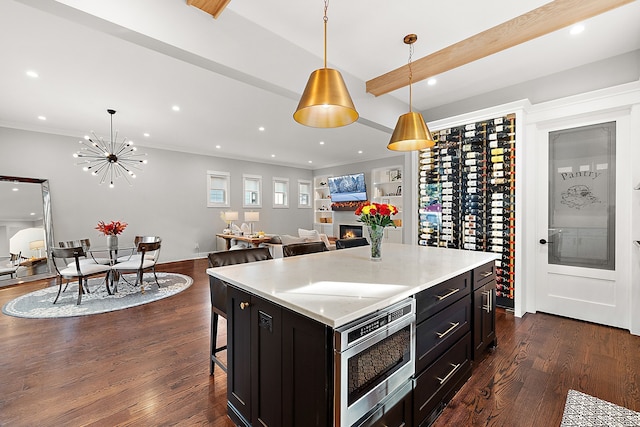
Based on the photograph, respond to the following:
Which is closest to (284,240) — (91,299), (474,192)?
(91,299)

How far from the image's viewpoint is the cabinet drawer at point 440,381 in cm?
157

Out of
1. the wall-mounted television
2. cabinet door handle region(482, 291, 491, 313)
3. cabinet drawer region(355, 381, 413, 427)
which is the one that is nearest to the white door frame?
Result: cabinet door handle region(482, 291, 491, 313)

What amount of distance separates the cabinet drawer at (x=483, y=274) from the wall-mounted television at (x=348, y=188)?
6.20 meters

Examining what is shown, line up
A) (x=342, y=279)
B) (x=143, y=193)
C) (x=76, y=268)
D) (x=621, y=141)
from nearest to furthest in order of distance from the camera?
(x=342, y=279) < (x=621, y=141) < (x=76, y=268) < (x=143, y=193)

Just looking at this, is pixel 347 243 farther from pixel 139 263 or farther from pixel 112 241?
pixel 112 241

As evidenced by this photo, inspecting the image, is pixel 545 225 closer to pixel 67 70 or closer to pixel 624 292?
pixel 624 292

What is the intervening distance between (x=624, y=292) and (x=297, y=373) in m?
3.82

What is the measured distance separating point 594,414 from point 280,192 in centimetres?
866

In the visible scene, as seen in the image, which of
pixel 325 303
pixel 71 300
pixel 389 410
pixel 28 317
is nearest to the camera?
pixel 325 303

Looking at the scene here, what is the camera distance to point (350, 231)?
9.28 m

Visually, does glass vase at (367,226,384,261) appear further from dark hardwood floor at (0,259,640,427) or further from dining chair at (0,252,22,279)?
dining chair at (0,252,22,279)

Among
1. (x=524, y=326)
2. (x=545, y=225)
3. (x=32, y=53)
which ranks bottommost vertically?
(x=524, y=326)

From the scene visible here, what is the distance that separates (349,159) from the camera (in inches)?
351

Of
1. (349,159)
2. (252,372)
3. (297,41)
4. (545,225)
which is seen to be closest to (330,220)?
(349,159)
